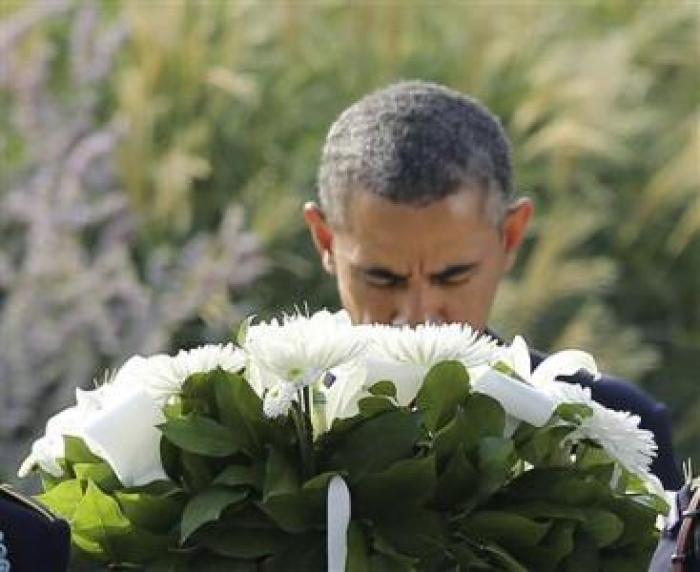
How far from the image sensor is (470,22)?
8.64 m

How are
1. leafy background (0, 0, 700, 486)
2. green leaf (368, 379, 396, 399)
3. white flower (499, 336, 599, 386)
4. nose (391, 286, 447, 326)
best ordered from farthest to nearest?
leafy background (0, 0, 700, 486), nose (391, 286, 447, 326), white flower (499, 336, 599, 386), green leaf (368, 379, 396, 399)

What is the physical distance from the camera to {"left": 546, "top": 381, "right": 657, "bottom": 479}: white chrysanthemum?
3.86 metres

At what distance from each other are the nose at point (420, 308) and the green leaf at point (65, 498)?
3.29 ft

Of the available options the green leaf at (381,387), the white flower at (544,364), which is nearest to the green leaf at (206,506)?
the green leaf at (381,387)

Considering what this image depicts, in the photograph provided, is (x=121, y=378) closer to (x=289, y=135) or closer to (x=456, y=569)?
(x=456, y=569)

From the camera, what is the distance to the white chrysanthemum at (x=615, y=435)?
3.86 metres

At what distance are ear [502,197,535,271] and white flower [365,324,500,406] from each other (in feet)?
3.75

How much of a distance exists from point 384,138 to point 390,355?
115 centimetres

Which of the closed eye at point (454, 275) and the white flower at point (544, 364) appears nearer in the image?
the white flower at point (544, 364)

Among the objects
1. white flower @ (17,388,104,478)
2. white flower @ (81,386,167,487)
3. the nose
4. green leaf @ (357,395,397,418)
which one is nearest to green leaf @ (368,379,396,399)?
green leaf @ (357,395,397,418)

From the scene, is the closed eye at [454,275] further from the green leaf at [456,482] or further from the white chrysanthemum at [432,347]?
the green leaf at [456,482]

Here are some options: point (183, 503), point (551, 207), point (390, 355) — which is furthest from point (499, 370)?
point (551, 207)

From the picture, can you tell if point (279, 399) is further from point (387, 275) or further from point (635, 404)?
point (635, 404)

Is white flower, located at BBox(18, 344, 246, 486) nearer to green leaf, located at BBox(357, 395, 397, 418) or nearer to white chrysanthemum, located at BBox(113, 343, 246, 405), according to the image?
white chrysanthemum, located at BBox(113, 343, 246, 405)
